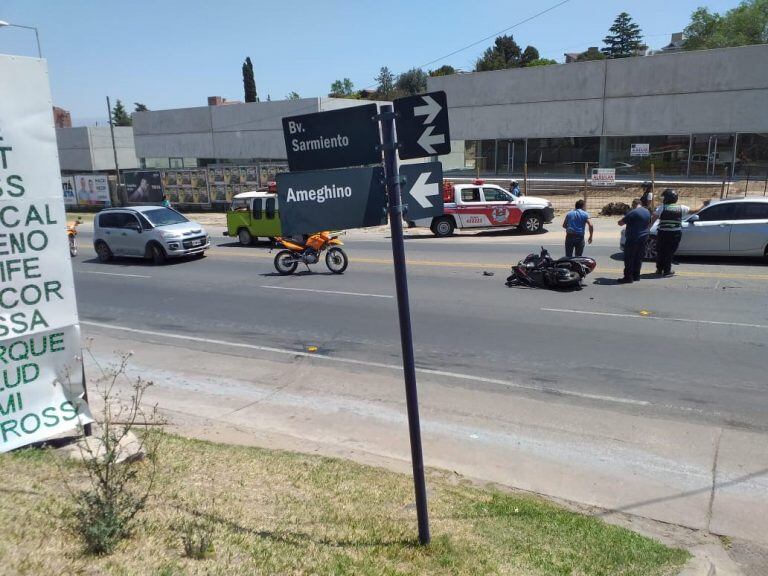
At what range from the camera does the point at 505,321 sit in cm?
1164

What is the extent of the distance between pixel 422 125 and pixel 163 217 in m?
18.8

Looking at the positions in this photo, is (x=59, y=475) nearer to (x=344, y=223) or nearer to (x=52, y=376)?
(x=52, y=376)

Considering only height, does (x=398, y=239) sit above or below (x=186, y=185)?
below

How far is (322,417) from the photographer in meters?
7.63

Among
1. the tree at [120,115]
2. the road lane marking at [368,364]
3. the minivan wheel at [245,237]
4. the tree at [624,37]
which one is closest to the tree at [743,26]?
the tree at [624,37]

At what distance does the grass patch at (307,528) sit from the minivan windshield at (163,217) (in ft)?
53.9

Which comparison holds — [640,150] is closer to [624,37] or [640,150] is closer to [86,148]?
[86,148]

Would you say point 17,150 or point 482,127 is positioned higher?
point 482,127

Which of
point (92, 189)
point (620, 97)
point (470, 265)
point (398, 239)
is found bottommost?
point (470, 265)

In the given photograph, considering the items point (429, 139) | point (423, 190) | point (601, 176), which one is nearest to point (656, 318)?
point (423, 190)

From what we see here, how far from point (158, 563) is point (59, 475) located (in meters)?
1.85

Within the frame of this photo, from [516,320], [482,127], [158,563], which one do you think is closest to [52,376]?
[158,563]

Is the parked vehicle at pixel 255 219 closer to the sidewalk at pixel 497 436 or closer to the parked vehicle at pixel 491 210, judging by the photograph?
the parked vehicle at pixel 491 210

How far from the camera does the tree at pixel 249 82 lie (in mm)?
80688
